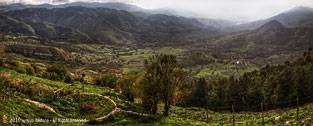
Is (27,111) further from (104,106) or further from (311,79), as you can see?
(311,79)

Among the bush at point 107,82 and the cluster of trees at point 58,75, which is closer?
the cluster of trees at point 58,75

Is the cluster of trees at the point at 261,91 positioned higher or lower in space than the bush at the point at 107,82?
lower

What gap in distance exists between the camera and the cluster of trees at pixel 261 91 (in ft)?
188

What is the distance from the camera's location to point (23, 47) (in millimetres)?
189000

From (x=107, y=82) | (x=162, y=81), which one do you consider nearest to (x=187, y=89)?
(x=162, y=81)

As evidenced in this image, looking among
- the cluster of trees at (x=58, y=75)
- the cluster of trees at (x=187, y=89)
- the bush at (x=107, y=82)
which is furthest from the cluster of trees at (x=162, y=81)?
the cluster of trees at (x=58, y=75)

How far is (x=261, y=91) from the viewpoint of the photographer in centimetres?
6378

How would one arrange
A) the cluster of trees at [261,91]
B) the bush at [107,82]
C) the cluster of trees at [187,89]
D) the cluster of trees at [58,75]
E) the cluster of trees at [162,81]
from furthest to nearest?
the bush at [107,82] → the cluster of trees at [261,91] → the cluster of trees at [58,75] → the cluster of trees at [187,89] → the cluster of trees at [162,81]

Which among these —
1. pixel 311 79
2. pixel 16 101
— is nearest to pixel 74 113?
pixel 16 101

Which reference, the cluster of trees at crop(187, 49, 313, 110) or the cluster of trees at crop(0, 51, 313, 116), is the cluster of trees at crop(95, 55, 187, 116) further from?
the cluster of trees at crop(187, 49, 313, 110)

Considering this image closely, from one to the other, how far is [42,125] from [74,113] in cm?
723

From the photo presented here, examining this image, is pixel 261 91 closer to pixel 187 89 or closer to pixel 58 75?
pixel 187 89

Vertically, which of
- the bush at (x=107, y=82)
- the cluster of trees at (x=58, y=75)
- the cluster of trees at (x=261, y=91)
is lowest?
the cluster of trees at (x=261, y=91)

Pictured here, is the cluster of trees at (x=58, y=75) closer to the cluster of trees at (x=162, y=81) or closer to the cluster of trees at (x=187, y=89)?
→ the cluster of trees at (x=187, y=89)
